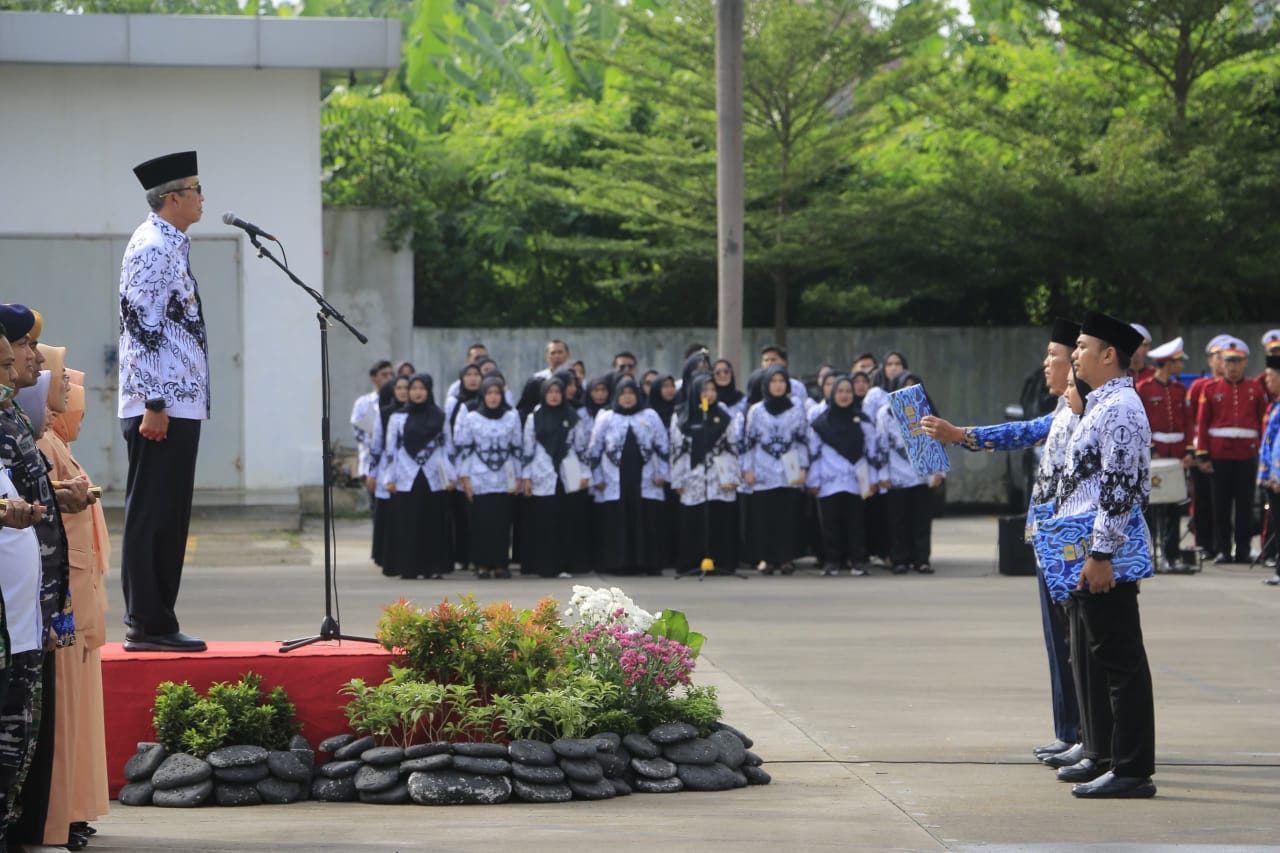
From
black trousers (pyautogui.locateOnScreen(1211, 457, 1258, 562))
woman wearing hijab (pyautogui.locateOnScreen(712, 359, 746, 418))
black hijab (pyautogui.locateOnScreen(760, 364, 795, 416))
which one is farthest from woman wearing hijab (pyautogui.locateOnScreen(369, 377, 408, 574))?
black trousers (pyautogui.locateOnScreen(1211, 457, 1258, 562))

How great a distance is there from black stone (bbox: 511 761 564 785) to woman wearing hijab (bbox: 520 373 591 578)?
874 cm

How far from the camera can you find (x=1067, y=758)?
300 inches

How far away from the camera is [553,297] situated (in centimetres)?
2430

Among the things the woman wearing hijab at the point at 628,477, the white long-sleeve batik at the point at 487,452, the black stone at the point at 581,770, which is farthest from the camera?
the woman wearing hijab at the point at 628,477

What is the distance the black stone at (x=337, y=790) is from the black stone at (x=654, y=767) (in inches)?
44.9

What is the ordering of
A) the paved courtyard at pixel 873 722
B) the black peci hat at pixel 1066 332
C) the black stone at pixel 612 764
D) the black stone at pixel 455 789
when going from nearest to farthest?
the paved courtyard at pixel 873 722 → the black stone at pixel 455 789 → the black stone at pixel 612 764 → the black peci hat at pixel 1066 332

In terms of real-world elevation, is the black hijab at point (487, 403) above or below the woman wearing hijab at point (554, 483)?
above

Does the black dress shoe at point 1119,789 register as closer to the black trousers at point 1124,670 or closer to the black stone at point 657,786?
the black trousers at point 1124,670

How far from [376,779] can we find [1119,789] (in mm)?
2951

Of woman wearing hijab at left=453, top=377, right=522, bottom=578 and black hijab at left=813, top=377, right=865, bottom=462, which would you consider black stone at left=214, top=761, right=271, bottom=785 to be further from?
black hijab at left=813, top=377, right=865, bottom=462

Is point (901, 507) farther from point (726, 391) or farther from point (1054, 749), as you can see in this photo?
point (1054, 749)

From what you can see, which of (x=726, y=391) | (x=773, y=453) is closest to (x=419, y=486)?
(x=726, y=391)

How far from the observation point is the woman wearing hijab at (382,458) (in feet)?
52.5

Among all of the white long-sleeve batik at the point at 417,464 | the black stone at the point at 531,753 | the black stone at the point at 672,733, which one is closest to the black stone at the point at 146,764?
the black stone at the point at 531,753
